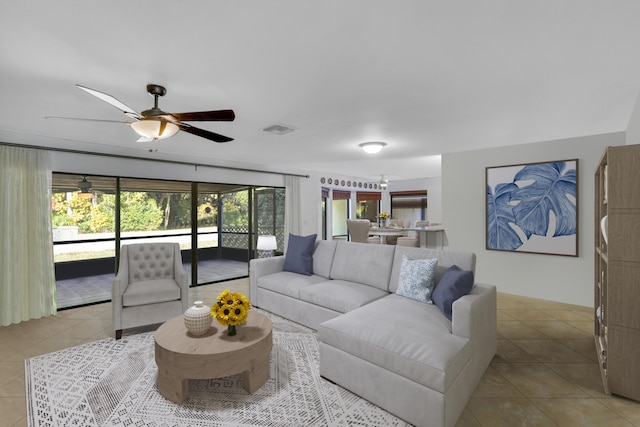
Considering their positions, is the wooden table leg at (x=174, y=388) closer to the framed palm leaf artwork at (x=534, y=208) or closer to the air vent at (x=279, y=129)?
the air vent at (x=279, y=129)

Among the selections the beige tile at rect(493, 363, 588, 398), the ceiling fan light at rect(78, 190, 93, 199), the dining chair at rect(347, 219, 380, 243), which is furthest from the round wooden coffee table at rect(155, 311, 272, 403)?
the dining chair at rect(347, 219, 380, 243)

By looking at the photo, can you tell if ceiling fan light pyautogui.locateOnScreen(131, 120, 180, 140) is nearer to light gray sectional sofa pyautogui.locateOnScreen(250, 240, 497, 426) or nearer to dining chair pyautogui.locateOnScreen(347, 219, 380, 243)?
light gray sectional sofa pyautogui.locateOnScreen(250, 240, 497, 426)

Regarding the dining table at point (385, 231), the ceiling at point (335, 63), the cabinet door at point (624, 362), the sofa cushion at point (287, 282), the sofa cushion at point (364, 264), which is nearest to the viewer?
the ceiling at point (335, 63)

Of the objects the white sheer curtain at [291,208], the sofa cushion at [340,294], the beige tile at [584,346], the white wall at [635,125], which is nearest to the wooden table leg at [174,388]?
the sofa cushion at [340,294]

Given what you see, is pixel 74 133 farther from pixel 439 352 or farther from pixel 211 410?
pixel 439 352

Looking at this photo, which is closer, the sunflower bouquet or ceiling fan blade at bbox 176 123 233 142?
the sunflower bouquet

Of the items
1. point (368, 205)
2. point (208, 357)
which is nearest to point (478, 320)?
point (208, 357)

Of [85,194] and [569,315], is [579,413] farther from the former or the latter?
[85,194]

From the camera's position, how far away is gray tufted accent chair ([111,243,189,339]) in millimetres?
3193

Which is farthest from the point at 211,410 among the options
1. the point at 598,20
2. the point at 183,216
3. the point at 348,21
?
the point at 183,216

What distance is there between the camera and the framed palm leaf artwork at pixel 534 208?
3969 millimetres

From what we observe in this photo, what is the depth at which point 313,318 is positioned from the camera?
329 cm

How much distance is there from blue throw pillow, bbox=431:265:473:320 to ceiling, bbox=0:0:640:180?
1498mm

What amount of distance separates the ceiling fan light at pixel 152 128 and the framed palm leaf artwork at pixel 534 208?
4250 mm
